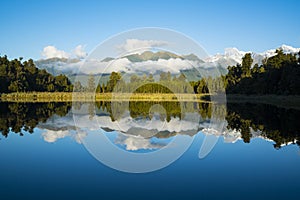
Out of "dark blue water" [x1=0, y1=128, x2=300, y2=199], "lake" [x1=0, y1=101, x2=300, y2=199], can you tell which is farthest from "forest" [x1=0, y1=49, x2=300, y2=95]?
"dark blue water" [x1=0, y1=128, x2=300, y2=199]

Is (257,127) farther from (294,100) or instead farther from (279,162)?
(294,100)

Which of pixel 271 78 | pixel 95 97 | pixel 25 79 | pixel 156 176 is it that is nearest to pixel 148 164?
pixel 156 176

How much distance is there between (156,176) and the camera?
7902 millimetres

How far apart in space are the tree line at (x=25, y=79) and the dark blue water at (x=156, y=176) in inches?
2285

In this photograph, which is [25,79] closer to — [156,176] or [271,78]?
[271,78]

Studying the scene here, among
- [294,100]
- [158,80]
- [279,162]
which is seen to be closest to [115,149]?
[279,162]

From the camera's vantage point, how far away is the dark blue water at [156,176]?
257 inches

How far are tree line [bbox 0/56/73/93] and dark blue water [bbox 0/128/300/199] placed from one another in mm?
58048

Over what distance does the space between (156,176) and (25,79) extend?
69232 mm

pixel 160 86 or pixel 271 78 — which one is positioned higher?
pixel 271 78

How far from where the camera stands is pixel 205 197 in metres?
6.35

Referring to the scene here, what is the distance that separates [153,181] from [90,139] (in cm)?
616

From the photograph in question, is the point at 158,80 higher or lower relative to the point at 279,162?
higher

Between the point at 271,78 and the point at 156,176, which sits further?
the point at 271,78
